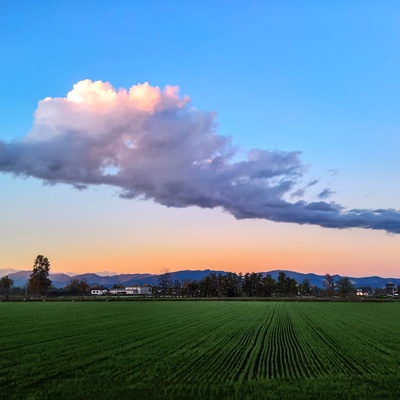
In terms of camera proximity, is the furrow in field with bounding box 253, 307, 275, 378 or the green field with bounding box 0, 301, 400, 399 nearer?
the green field with bounding box 0, 301, 400, 399

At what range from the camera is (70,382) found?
60.3ft

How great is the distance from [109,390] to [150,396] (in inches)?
76.2

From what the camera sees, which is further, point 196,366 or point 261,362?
point 261,362

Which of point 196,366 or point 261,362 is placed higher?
point 196,366

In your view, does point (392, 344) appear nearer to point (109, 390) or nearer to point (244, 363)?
point (244, 363)

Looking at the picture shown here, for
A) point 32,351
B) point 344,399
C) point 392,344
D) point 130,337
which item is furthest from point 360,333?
point 32,351

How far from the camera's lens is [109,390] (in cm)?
1706

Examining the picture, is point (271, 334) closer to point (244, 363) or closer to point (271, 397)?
point (244, 363)

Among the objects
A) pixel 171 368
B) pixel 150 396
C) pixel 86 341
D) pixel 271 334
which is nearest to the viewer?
pixel 150 396

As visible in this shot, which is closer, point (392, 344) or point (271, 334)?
point (392, 344)

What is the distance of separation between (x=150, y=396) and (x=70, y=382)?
170 inches

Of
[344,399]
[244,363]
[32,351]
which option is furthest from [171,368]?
[32,351]

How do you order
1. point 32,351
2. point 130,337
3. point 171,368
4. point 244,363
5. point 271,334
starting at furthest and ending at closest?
point 271,334
point 130,337
point 32,351
point 244,363
point 171,368

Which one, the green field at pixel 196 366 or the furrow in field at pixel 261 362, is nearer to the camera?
A: the green field at pixel 196 366
